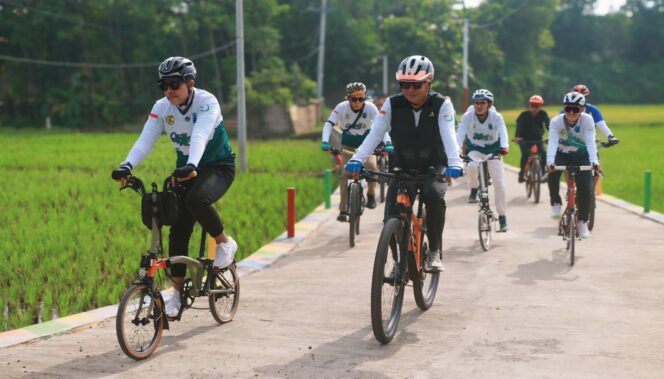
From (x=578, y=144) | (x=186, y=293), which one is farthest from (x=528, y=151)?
(x=186, y=293)

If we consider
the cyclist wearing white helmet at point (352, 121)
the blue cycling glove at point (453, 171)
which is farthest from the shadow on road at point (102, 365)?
the cyclist wearing white helmet at point (352, 121)

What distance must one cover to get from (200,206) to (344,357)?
4.59 ft

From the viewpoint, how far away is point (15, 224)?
11.9 m

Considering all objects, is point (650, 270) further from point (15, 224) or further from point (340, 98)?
point (340, 98)

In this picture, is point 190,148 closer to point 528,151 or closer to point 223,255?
point 223,255

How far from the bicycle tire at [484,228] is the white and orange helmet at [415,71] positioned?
3824 mm

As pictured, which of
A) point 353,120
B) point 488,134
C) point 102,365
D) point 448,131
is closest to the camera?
point 102,365

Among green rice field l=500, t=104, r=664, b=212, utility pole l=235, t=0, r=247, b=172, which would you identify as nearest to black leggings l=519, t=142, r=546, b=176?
green rice field l=500, t=104, r=664, b=212

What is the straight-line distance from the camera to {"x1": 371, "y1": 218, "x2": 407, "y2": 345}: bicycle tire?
5.84m

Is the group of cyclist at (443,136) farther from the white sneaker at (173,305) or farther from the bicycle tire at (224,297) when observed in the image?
the white sneaker at (173,305)

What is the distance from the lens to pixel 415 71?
21.3 ft

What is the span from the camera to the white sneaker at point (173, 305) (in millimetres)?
6113

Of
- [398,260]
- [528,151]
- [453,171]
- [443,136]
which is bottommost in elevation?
[398,260]

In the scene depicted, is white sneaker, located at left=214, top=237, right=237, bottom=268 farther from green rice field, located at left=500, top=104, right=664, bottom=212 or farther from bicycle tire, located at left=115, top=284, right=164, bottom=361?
green rice field, located at left=500, top=104, right=664, bottom=212
